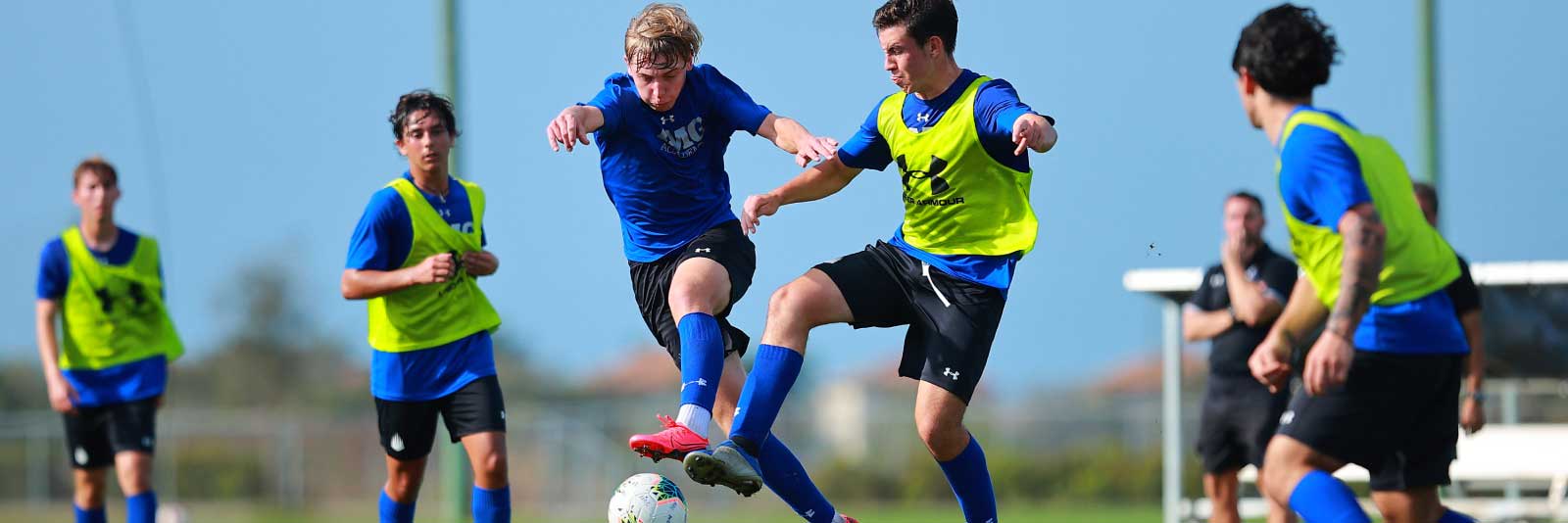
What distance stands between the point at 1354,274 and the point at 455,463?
31.4 feet

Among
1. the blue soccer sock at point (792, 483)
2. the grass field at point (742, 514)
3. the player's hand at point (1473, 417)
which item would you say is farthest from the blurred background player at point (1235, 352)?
the grass field at point (742, 514)

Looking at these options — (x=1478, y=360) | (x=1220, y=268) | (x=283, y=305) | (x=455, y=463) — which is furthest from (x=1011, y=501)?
(x=283, y=305)

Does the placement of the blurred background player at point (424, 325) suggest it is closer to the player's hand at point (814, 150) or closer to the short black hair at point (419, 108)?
the short black hair at point (419, 108)

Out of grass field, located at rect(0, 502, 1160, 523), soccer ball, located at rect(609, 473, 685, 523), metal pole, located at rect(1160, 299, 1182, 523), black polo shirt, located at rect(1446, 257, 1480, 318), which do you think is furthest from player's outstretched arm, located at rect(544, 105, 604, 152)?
grass field, located at rect(0, 502, 1160, 523)

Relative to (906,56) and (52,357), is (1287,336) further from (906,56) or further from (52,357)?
(52,357)

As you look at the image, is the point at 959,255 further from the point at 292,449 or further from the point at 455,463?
the point at 292,449

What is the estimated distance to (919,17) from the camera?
18.9ft

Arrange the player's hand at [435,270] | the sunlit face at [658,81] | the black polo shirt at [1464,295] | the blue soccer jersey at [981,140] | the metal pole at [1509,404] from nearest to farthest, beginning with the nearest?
the blue soccer jersey at [981,140]
the sunlit face at [658,81]
the player's hand at [435,270]
the black polo shirt at [1464,295]
the metal pole at [1509,404]

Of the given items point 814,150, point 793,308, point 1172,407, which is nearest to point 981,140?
point 814,150

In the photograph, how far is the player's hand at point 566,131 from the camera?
5.73 meters

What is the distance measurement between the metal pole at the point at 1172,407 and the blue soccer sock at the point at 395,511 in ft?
17.9

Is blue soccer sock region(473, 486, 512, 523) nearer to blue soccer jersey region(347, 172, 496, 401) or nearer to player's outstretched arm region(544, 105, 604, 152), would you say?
blue soccer jersey region(347, 172, 496, 401)

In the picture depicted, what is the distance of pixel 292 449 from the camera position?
1060 inches

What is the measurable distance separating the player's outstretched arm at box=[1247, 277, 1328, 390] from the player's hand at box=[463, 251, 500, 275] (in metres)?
3.41
